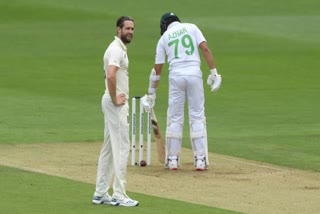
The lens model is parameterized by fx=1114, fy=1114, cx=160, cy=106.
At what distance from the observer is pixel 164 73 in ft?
102

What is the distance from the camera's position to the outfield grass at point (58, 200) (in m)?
12.6

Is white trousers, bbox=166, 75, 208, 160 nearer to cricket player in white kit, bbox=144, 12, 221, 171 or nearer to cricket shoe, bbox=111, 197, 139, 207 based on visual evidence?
cricket player in white kit, bbox=144, 12, 221, 171

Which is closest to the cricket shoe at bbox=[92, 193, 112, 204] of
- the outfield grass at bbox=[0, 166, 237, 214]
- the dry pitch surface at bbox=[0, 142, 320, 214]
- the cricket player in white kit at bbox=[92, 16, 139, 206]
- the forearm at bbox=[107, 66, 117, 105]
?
the cricket player in white kit at bbox=[92, 16, 139, 206]

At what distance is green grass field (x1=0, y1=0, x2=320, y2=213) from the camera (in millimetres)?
19047

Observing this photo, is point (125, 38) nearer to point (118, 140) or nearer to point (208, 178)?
point (118, 140)

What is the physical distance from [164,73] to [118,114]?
18.2 m

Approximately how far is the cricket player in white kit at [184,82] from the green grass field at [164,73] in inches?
55.1

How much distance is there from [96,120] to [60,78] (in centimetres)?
799

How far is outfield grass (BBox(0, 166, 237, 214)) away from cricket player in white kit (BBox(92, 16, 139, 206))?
18cm

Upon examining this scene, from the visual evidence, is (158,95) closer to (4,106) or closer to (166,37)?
(4,106)

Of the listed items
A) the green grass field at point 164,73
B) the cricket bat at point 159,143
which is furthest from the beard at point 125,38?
the cricket bat at point 159,143

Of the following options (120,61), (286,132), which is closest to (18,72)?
(286,132)

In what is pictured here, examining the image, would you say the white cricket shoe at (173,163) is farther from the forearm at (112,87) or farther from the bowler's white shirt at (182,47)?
the forearm at (112,87)

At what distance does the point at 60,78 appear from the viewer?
98.6 ft
